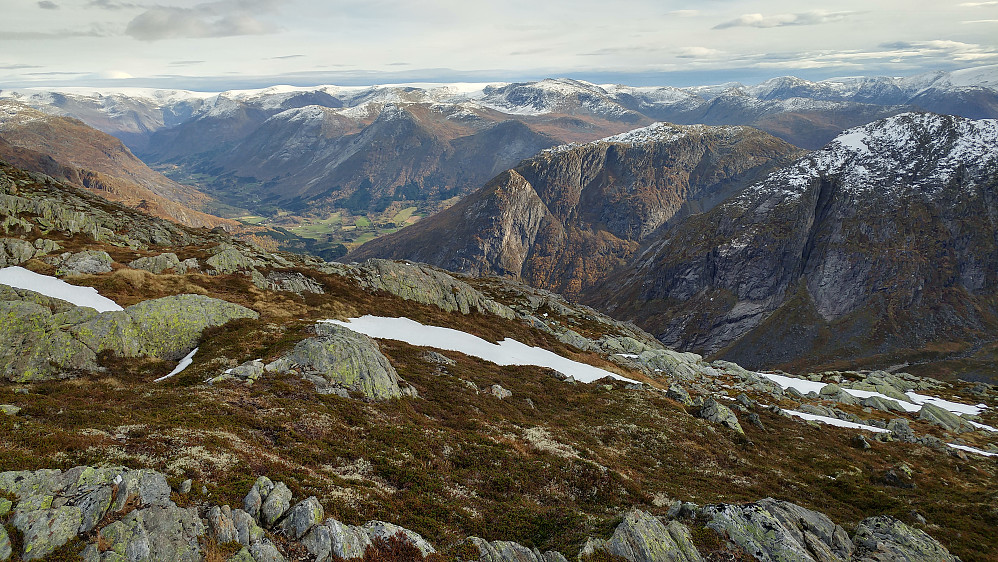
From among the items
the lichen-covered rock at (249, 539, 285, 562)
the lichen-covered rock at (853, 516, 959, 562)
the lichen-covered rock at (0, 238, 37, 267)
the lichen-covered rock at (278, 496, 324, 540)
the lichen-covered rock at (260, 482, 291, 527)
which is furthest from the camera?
the lichen-covered rock at (0, 238, 37, 267)

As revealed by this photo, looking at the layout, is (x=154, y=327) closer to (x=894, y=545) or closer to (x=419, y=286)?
A: (x=419, y=286)

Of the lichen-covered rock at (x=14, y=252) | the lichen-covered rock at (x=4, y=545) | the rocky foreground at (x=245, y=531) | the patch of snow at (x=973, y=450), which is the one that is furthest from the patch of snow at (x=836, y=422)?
the lichen-covered rock at (x=14, y=252)

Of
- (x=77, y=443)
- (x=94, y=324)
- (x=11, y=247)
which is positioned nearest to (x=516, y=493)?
(x=77, y=443)

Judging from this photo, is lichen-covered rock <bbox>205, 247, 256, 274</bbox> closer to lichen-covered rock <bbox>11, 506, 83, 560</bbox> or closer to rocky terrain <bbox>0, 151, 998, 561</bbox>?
rocky terrain <bbox>0, 151, 998, 561</bbox>

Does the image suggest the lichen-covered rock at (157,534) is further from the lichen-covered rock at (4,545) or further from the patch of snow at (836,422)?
the patch of snow at (836,422)

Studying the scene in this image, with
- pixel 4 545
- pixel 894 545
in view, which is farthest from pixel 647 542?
pixel 4 545

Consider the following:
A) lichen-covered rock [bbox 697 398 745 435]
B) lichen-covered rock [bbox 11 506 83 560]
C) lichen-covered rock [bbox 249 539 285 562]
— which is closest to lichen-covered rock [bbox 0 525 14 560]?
lichen-covered rock [bbox 11 506 83 560]
